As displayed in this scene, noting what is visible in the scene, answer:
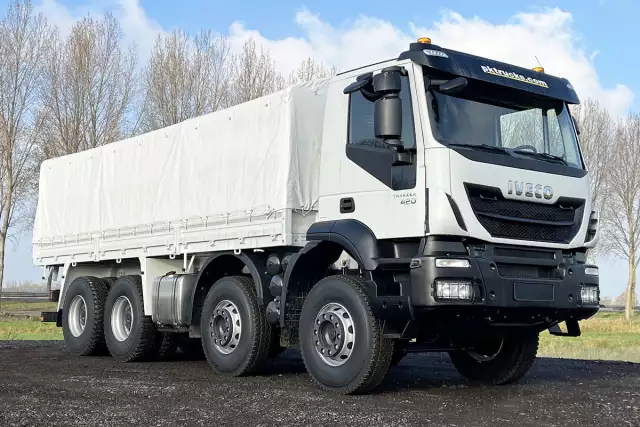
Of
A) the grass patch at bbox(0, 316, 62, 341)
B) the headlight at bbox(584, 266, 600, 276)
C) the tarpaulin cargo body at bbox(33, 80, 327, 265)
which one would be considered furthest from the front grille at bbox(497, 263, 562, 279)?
the grass patch at bbox(0, 316, 62, 341)

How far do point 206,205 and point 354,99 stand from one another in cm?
301

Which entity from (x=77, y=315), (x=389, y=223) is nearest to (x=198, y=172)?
(x=389, y=223)

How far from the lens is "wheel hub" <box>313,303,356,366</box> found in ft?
27.2

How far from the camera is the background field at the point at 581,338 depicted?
18.2m

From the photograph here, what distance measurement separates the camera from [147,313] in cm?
1185

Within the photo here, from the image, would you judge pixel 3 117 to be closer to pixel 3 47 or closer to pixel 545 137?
pixel 3 47

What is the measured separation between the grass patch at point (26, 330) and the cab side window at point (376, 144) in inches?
591

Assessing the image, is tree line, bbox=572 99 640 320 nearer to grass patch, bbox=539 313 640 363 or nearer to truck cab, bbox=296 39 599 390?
grass patch, bbox=539 313 640 363

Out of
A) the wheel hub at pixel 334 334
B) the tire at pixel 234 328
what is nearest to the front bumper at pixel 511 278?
the wheel hub at pixel 334 334

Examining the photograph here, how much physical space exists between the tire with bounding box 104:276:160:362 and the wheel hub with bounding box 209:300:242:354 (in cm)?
212

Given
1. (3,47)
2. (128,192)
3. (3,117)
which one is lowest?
(128,192)

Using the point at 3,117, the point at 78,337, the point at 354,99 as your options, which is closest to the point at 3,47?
the point at 3,117

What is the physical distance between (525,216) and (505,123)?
1.04 metres

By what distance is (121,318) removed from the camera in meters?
12.7
